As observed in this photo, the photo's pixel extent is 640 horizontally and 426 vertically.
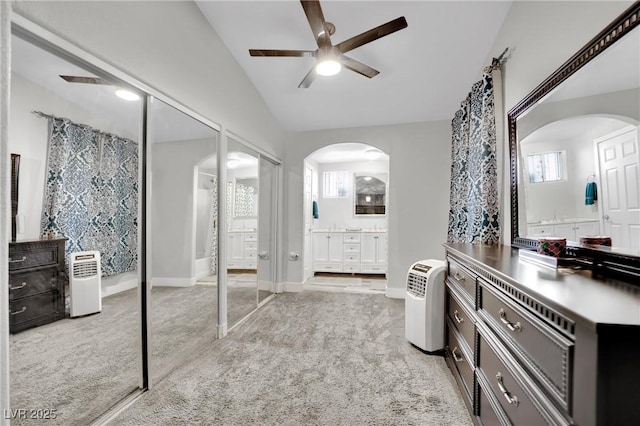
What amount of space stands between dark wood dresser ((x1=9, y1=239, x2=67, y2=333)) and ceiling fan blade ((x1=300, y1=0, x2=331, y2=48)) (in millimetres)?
1967

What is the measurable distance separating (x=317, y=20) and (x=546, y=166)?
175 centimetres

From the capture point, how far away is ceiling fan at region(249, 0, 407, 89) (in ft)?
6.19

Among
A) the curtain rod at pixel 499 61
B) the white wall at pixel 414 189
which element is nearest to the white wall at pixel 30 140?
the curtain rod at pixel 499 61

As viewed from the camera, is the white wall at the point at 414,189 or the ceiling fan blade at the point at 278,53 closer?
the ceiling fan blade at the point at 278,53

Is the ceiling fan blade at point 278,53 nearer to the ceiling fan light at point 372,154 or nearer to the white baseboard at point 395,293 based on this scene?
the white baseboard at point 395,293

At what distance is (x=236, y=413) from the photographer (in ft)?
5.48

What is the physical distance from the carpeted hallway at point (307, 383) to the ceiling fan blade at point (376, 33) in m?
2.47

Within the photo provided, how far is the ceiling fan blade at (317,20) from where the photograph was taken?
177cm

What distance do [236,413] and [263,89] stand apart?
3.34 m

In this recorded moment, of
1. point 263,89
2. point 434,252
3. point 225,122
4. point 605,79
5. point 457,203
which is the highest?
point 263,89

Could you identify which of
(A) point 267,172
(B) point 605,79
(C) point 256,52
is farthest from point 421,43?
(A) point 267,172

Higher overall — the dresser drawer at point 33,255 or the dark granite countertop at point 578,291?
the dresser drawer at point 33,255

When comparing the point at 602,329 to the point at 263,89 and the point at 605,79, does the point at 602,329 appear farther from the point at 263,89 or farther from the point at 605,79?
the point at 263,89

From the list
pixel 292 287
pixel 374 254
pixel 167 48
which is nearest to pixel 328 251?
pixel 374 254
